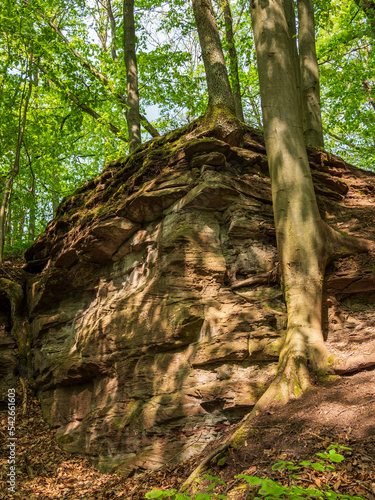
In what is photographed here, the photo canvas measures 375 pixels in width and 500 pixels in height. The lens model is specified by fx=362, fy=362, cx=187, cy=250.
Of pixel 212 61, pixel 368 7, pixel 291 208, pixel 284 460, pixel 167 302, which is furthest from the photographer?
pixel 368 7

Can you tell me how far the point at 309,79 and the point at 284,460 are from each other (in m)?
9.02

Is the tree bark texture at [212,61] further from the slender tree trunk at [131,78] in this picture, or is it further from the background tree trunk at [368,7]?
the background tree trunk at [368,7]

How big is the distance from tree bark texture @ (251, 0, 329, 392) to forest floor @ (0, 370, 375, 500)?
0.46 m

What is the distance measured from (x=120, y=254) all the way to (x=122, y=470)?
4079 mm

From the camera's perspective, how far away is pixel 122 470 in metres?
5.53

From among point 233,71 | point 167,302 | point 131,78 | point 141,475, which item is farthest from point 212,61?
point 141,475

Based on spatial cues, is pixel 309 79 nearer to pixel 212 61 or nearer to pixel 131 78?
pixel 212 61

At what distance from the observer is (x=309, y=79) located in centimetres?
940

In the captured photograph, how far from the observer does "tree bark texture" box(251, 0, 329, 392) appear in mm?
4719

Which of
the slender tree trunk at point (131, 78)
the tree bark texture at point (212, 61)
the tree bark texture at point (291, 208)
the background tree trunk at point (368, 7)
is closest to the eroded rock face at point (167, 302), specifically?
the tree bark texture at point (291, 208)

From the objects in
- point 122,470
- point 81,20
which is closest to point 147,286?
point 122,470

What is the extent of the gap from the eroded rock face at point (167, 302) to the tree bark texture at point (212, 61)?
3.38 ft

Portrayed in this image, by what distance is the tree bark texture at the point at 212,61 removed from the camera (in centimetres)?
790

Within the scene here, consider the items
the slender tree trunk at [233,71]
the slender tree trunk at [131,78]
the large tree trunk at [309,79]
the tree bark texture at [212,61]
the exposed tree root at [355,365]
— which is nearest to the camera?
the exposed tree root at [355,365]
